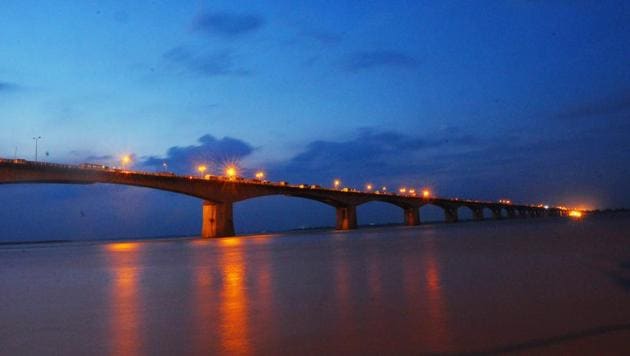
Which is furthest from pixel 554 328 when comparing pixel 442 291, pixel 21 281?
pixel 21 281

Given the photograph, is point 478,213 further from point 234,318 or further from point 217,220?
point 234,318

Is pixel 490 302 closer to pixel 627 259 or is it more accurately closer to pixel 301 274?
pixel 301 274

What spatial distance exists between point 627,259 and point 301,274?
10365 mm

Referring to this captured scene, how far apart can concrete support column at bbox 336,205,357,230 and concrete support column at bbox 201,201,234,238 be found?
37932mm

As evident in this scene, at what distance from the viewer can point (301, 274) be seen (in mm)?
18250

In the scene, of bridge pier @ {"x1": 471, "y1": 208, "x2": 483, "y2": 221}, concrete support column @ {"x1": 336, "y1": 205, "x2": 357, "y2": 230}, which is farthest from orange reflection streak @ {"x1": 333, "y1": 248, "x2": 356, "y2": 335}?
bridge pier @ {"x1": 471, "y1": 208, "x2": 483, "y2": 221}

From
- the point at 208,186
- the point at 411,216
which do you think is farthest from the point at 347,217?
the point at 208,186

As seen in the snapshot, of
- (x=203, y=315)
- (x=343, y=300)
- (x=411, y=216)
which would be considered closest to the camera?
(x=203, y=315)

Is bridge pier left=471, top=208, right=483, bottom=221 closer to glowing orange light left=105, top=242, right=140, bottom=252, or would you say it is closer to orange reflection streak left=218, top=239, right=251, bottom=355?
glowing orange light left=105, top=242, right=140, bottom=252

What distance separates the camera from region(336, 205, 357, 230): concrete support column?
118 meters

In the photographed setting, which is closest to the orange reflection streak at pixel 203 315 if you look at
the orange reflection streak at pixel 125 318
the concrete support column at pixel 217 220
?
the orange reflection streak at pixel 125 318

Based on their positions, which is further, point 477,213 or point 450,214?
point 477,213

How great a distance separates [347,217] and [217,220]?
1603 inches

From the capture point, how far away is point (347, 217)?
118 m
